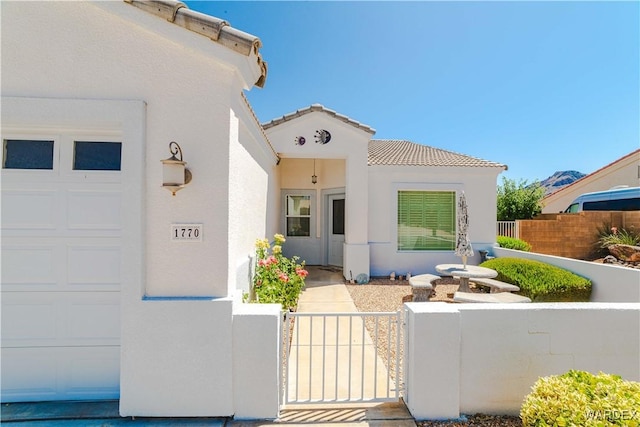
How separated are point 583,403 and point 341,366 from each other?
117 inches

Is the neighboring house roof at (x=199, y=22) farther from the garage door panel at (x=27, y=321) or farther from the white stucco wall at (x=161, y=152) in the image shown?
the garage door panel at (x=27, y=321)

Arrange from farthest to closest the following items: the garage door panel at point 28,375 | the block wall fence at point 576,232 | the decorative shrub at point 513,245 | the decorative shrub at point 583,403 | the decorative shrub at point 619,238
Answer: the block wall fence at point 576,232 < the decorative shrub at point 619,238 < the decorative shrub at point 513,245 < the garage door panel at point 28,375 < the decorative shrub at point 583,403

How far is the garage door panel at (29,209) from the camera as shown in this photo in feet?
11.5

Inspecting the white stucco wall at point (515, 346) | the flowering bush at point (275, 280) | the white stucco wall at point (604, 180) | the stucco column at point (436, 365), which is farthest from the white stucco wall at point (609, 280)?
the white stucco wall at point (604, 180)

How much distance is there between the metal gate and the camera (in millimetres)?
3535

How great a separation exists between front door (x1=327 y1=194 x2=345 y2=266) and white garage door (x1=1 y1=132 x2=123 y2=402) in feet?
29.7

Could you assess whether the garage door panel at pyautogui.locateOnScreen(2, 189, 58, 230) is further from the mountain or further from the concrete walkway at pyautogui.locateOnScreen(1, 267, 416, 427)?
the mountain

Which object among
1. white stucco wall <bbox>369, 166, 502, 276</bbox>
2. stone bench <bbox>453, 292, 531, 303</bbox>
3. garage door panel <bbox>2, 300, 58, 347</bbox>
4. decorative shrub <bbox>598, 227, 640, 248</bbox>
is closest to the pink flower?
garage door panel <bbox>2, 300, 58, 347</bbox>

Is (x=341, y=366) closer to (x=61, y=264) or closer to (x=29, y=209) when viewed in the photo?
(x=61, y=264)

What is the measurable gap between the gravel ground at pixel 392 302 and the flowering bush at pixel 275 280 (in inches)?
74.9

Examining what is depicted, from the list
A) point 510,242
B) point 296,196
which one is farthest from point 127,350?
point 510,242

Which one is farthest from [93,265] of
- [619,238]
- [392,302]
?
[619,238]

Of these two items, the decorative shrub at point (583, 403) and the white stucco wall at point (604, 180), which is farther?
the white stucco wall at point (604, 180)

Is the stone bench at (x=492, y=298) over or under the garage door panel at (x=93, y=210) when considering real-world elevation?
under
